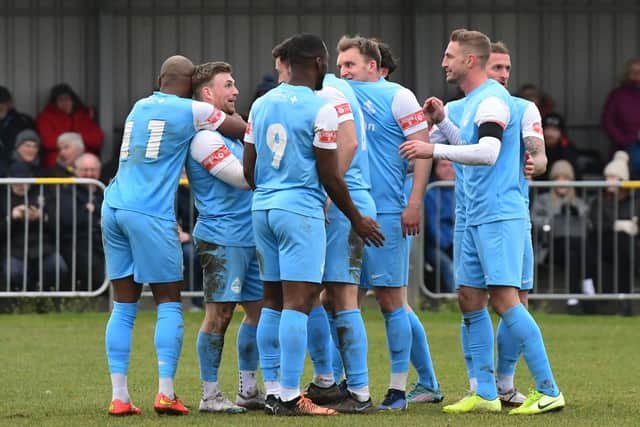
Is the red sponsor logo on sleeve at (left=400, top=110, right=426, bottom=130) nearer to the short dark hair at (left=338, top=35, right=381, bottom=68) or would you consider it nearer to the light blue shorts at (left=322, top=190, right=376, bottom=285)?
the short dark hair at (left=338, top=35, right=381, bottom=68)

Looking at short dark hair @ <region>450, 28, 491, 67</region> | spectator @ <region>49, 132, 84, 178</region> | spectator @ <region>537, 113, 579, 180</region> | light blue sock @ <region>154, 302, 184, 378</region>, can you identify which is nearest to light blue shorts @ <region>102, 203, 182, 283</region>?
light blue sock @ <region>154, 302, 184, 378</region>

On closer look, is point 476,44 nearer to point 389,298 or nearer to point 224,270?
point 389,298

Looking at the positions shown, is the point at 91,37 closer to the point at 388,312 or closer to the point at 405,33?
the point at 405,33

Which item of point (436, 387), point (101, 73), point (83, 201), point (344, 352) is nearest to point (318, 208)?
point (344, 352)

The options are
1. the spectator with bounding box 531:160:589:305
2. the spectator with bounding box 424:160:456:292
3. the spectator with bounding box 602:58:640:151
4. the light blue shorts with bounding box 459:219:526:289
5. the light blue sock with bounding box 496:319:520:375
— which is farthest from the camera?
the spectator with bounding box 602:58:640:151

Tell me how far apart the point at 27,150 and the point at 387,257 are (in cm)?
872

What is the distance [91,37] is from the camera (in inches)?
777

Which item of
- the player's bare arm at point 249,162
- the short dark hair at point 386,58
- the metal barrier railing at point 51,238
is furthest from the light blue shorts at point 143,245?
the metal barrier railing at point 51,238

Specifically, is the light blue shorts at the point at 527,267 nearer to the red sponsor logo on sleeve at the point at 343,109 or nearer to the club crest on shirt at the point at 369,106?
the club crest on shirt at the point at 369,106

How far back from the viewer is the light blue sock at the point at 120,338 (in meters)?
8.62

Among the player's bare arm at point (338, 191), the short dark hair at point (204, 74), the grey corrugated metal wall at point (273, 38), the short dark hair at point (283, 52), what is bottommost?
the player's bare arm at point (338, 191)

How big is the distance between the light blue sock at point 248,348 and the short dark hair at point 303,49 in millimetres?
1686

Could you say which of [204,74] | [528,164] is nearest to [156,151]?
[204,74]

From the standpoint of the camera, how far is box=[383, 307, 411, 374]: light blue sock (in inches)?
354
